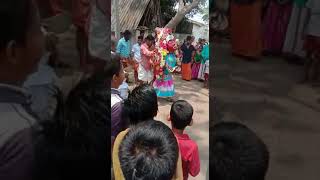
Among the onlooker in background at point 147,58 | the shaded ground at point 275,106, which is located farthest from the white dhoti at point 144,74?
the shaded ground at point 275,106

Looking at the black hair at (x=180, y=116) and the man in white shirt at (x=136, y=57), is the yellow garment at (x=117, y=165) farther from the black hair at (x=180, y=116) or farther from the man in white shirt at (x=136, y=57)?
the man in white shirt at (x=136, y=57)

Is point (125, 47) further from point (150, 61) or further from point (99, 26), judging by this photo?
point (99, 26)

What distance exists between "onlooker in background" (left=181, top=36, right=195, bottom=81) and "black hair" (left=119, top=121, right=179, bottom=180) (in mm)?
4418

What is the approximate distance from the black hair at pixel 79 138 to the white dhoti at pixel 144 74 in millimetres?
3085

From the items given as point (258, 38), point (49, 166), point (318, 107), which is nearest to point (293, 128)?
point (318, 107)

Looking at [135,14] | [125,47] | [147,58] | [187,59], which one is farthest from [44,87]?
[135,14]

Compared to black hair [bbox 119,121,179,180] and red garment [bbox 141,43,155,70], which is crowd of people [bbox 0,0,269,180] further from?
red garment [bbox 141,43,155,70]

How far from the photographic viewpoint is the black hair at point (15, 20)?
104cm

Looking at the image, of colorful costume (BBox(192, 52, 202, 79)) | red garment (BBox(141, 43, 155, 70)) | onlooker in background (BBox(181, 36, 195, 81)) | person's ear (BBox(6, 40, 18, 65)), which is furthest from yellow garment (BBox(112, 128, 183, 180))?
colorful costume (BBox(192, 52, 202, 79))

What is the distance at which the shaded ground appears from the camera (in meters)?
0.93

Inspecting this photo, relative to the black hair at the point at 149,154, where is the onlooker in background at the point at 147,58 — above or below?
above

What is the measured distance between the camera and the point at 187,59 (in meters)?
5.96

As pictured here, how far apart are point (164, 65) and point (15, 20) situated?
3.42 m

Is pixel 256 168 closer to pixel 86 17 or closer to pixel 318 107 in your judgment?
pixel 318 107
